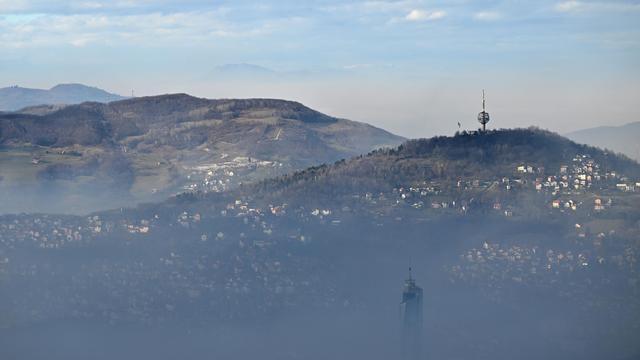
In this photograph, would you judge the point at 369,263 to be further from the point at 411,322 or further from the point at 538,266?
the point at 411,322

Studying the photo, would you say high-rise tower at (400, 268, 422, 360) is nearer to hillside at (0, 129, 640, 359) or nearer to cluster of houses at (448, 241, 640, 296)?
hillside at (0, 129, 640, 359)

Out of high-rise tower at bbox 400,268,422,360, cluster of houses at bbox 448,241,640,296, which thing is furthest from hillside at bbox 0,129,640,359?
high-rise tower at bbox 400,268,422,360

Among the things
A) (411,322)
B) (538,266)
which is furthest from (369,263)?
(411,322)

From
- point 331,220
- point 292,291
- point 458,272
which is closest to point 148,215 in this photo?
point 331,220

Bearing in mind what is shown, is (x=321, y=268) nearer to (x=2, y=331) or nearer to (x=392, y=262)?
(x=392, y=262)

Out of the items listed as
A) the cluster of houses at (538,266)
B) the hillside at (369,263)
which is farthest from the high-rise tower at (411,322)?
the cluster of houses at (538,266)

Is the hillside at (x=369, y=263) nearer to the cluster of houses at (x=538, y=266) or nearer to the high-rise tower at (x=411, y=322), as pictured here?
the cluster of houses at (x=538, y=266)
